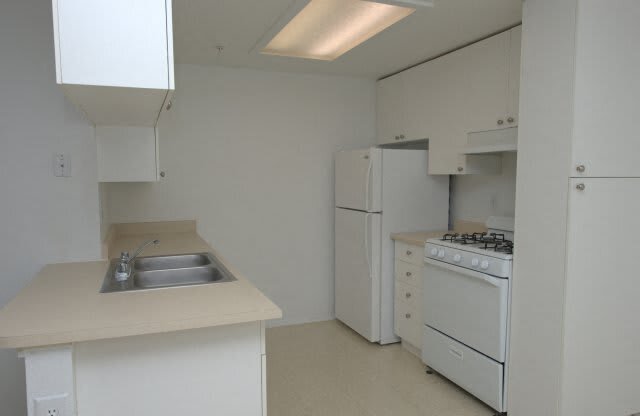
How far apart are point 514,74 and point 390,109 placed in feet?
4.59

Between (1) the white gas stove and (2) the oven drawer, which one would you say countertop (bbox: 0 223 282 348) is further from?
(2) the oven drawer

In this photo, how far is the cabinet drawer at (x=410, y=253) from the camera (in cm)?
321

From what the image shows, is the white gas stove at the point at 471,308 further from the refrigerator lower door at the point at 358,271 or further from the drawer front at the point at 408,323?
the refrigerator lower door at the point at 358,271

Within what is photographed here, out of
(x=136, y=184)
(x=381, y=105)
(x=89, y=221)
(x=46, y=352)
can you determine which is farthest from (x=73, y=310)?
(x=381, y=105)

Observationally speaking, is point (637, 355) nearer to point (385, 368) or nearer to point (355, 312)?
point (385, 368)

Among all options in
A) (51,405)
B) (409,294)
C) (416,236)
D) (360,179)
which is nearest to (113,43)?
(51,405)

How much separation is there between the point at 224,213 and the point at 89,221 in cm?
153

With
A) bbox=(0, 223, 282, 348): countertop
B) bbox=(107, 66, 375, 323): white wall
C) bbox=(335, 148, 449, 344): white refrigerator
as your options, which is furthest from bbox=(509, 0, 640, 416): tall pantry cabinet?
bbox=(107, 66, 375, 323): white wall

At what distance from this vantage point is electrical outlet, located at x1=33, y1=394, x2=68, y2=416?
4.48ft

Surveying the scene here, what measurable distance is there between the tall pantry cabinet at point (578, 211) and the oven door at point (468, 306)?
0.11m

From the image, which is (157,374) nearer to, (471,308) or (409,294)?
(471,308)

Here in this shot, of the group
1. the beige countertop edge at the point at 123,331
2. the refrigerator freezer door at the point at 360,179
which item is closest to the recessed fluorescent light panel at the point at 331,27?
the refrigerator freezer door at the point at 360,179

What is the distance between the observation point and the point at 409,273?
335 centimetres

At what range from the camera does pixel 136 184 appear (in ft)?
11.5
